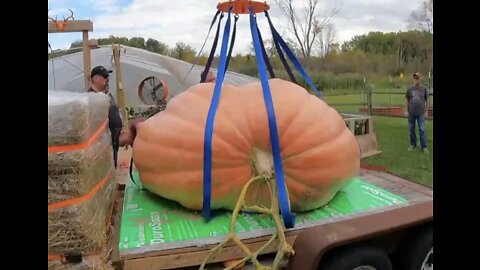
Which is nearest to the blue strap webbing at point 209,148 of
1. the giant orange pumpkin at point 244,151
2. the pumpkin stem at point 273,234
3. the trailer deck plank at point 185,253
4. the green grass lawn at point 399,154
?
the giant orange pumpkin at point 244,151

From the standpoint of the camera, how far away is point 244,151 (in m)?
2.87

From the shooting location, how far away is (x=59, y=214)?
2.12 m

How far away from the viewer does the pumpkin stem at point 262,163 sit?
2814mm

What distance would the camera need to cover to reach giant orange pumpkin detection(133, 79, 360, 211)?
9.37 feet

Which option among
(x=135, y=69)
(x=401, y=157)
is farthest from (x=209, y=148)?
(x=135, y=69)

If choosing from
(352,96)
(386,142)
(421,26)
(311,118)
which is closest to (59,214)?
(311,118)

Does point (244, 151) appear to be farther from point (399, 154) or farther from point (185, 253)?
point (399, 154)

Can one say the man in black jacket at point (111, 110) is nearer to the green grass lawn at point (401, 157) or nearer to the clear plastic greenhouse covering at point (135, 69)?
the green grass lawn at point (401, 157)

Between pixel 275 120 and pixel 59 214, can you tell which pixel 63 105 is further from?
pixel 275 120

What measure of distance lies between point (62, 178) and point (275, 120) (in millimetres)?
1182

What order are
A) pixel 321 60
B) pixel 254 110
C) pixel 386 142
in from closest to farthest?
pixel 254 110 < pixel 386 142 < pixel 321 60

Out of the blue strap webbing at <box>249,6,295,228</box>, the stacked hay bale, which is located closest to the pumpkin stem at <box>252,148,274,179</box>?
Result: the blue strap webbing at <box>249,6,295,228</box>

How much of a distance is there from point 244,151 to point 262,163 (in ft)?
0.42
